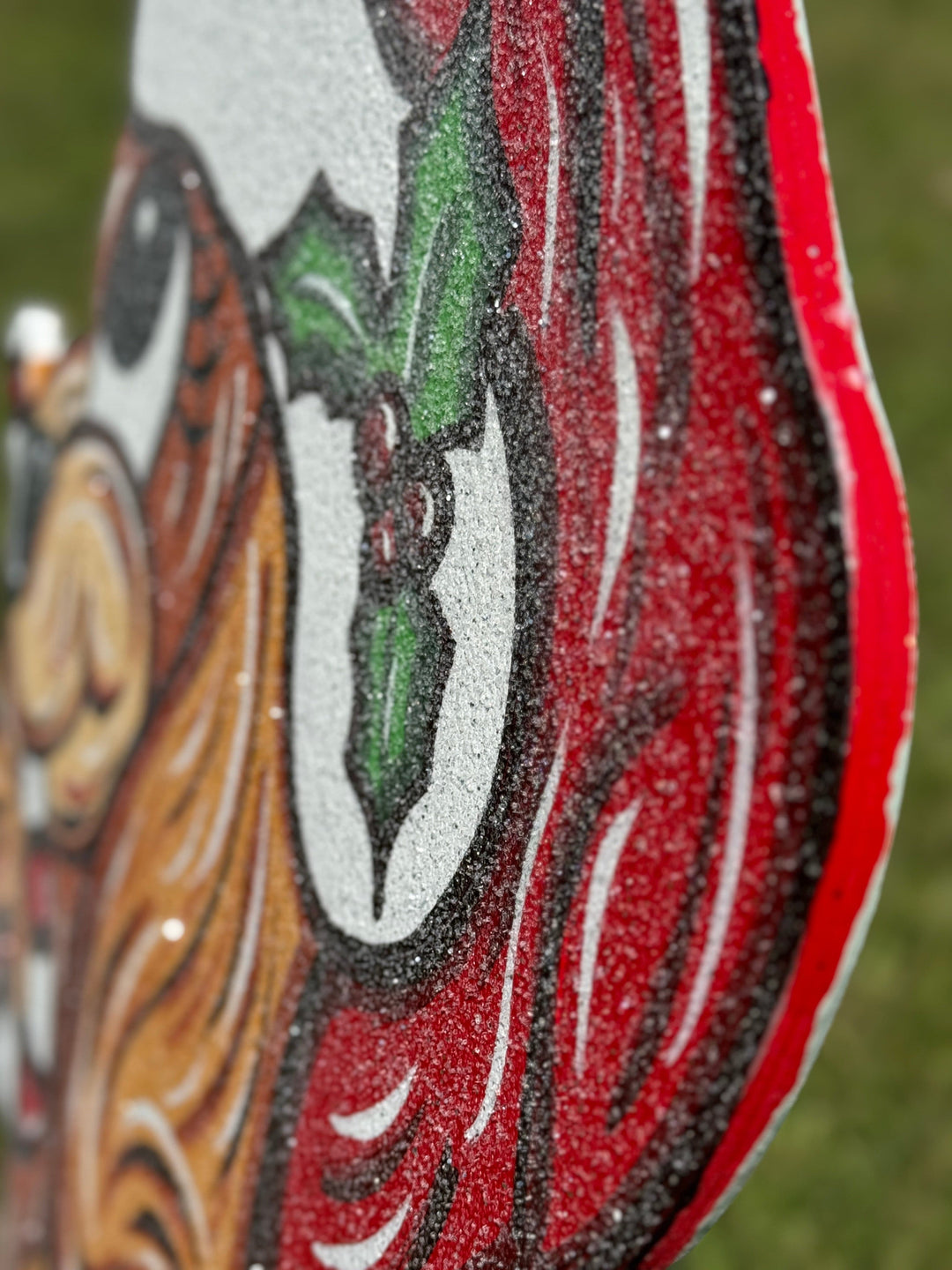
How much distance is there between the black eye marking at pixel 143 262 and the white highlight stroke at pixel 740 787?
49 cm

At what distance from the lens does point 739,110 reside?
0.34 meters

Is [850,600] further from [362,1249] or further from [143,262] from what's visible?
[143,262]

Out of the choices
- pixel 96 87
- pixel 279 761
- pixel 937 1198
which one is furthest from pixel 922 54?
pixel 279 761

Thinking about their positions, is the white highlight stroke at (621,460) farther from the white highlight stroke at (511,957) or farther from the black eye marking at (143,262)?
the black eye marking at (143,262)

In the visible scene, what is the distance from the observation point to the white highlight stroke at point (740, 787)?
1.05ft

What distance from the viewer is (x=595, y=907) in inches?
14.6

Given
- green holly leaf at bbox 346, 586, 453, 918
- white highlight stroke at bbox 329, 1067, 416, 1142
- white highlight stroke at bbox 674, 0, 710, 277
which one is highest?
white highlight stroke at bbox 674, 0, 710, 277

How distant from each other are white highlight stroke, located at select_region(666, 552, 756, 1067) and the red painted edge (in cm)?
2

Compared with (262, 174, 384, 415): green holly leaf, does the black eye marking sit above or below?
above

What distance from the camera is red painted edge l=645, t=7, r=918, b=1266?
31 centimetres

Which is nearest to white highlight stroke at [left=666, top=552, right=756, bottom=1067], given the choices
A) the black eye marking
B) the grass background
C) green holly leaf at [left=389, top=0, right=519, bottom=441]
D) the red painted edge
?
the red painted edge

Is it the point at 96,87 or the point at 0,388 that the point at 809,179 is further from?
the point at 96,87

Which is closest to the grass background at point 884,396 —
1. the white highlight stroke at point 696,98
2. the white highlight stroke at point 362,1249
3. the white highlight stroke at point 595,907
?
the white highlight stroke at point 362,1249

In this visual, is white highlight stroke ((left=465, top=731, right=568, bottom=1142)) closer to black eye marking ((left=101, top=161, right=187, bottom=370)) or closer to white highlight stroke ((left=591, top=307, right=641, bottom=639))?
white highlight stroke ((left=591, top=307, right=641, bottom=639))
